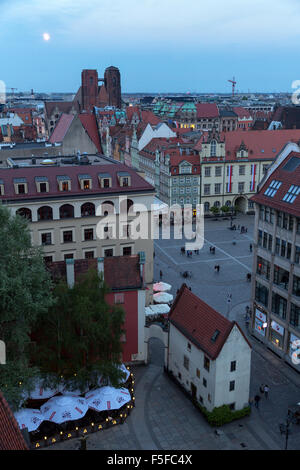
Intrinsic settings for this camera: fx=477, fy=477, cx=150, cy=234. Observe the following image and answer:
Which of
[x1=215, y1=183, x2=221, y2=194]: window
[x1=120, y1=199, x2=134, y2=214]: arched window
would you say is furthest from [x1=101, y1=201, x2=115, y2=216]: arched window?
[x1=215, y1=183, x2=221, y2=194]: window

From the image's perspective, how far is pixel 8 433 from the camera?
59.3ft

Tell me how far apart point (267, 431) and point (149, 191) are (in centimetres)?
2819

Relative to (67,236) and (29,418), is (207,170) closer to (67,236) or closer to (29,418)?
(67,236)

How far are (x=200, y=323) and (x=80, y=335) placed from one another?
30.7ft

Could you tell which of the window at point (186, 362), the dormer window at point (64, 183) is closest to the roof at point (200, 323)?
the window at point (186, 362)

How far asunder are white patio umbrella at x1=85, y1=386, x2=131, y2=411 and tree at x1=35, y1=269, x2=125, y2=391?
70 cm

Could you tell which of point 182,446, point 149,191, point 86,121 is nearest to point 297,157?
point 149,191

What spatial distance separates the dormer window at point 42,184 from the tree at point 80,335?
1696 cm

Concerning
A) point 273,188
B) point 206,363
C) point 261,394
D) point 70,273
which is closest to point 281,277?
point 273,188

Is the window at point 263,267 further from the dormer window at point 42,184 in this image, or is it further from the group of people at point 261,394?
the dormer window at point 42,184

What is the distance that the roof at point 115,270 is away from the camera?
4019cm

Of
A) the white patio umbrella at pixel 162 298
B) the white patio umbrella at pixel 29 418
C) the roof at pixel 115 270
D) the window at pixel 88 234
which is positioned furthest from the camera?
the white patio umbrella at pixel 162 298
